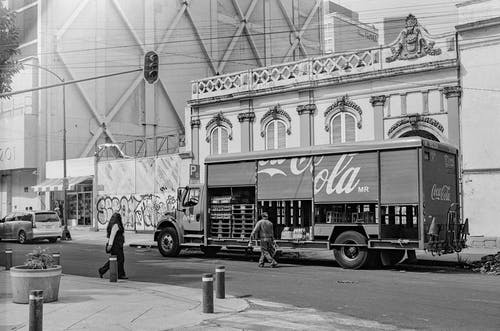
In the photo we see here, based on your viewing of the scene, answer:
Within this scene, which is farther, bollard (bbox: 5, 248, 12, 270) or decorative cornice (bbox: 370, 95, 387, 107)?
decorative cornice (bbox: 370, 95, 387, 107)

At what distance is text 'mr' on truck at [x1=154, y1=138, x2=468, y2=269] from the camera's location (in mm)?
16406

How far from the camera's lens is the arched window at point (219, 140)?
1229 inches

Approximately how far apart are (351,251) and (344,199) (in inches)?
60.5

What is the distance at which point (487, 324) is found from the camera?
8.91 metres

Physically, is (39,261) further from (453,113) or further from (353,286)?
(453,113)

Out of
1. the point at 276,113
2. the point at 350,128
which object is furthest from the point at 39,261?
the point at 276,113

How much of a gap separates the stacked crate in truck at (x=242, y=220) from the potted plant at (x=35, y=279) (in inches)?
372

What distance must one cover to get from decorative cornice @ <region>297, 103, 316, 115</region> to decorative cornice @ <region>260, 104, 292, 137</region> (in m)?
0.81

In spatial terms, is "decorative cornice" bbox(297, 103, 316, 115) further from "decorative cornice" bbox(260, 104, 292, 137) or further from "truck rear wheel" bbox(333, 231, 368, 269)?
"truck rear wheel" bbox(333, 231, 368, 269)

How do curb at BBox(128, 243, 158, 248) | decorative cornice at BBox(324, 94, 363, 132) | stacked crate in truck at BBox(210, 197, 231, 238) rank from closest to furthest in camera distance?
1. stacked crate in truck at BBox(210, 197, 231, 238)
2. decorative cornice at BBox(324, 94, 363, 132)
3. curb at BBox(128, 243, 158, 248)

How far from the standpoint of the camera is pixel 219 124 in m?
31.5

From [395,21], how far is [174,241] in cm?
2194

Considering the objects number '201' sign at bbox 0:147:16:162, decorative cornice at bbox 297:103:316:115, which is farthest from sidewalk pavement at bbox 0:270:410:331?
number '201' sign at bbox 0:147:16:162

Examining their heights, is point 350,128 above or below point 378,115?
below
